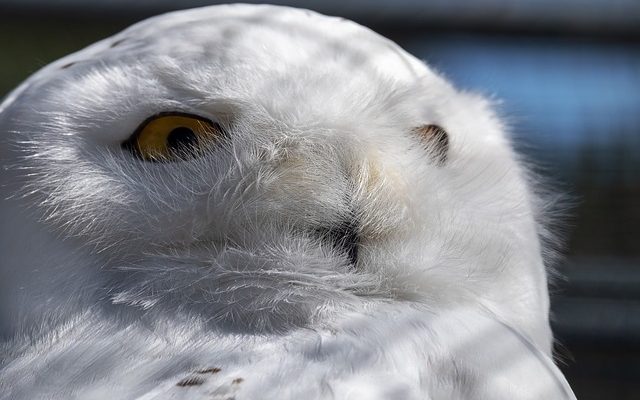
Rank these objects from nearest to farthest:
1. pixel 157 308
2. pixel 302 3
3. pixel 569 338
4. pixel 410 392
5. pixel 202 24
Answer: pixel 410 392 < pixel 157 308 < pixel 202 24 < pixel 302 3 < pixel 569 338

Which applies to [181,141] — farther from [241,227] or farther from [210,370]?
[210,370]

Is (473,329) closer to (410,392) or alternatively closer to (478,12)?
(410,392)

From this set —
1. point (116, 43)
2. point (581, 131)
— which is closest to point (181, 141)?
point (116, 43)

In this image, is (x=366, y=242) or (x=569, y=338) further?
(x=569, y=338)

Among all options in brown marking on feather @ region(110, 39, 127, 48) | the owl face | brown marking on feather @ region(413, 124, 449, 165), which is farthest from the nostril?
brown marking on feather @ region(110, 39, 127, 48)

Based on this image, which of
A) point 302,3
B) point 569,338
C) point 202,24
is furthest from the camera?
point 569,338

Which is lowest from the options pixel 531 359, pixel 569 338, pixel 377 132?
pixel 569 338

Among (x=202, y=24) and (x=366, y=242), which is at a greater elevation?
(x=202, y=24)

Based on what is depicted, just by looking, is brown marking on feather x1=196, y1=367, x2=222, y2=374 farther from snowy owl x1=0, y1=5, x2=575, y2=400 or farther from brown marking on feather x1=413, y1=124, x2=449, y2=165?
brown marking on feather x1=413, y1=124, x2=449, y2=165

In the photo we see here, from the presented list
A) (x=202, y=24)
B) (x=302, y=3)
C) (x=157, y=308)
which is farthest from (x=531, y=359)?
(x=302, y=3)
